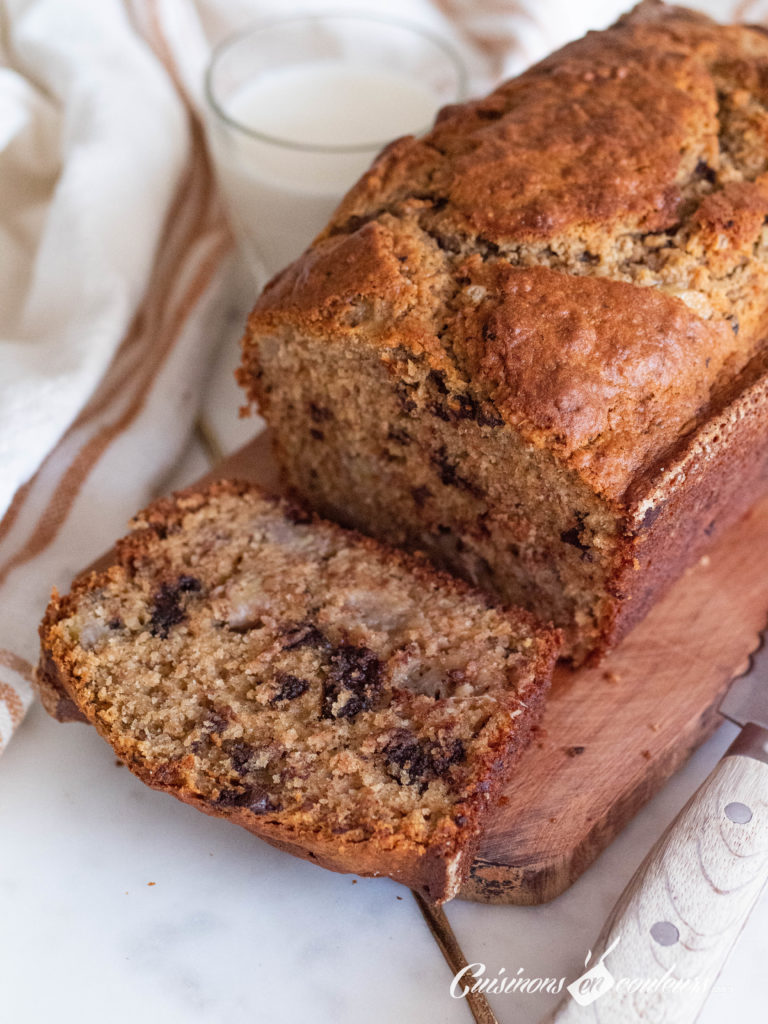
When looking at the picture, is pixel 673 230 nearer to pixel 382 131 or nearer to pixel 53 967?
pixel 382 131

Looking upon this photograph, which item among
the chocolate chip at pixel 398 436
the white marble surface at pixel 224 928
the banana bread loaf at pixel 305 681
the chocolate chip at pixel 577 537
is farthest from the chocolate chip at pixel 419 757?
the chocolate chip at pixel 398 436

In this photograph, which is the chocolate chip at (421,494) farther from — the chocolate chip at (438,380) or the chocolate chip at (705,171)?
the chocolate chip at (705,171)

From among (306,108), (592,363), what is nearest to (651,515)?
(592,363)

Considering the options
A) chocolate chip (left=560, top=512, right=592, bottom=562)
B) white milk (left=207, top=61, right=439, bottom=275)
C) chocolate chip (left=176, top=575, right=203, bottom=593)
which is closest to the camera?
chocolate chip (left=560, top=512, right=592, bottom=562)

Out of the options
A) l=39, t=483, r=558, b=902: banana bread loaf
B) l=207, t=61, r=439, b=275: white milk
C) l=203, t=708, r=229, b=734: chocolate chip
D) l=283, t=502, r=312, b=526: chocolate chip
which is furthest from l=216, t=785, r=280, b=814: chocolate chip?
l=207, t=61, r=439, b=275: white milk

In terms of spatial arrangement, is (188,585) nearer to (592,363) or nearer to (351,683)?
(351,683)

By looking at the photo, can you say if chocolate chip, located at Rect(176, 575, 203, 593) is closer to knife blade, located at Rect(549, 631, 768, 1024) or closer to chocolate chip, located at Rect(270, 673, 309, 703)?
chocolate chip, located at Rect(270, 673, 309, 703)
